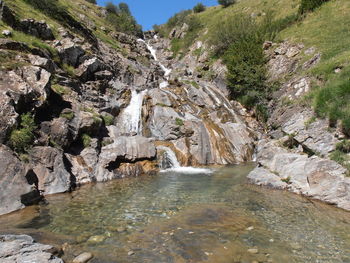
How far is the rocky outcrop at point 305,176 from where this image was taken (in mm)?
10203

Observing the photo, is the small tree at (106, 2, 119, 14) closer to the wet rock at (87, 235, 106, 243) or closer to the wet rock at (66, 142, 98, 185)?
the wet rock at (66, 142, 98, 185)

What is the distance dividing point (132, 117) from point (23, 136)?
12.9 metres

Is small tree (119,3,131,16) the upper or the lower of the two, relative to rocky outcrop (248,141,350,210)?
upper

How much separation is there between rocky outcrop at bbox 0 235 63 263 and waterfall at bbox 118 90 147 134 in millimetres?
17646

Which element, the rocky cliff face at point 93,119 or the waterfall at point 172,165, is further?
the waterfall at point 172,165

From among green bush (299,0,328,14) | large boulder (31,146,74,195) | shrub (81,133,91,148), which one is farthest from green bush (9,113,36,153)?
green bush (299,0,328,14)

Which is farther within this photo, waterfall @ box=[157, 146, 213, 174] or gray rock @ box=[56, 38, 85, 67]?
gray rock @ box=[56, 38, 85, 67]

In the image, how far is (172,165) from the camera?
19594mm

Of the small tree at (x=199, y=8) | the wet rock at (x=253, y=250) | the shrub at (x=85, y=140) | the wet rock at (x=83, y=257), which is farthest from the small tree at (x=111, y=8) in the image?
the wet rock at (x=253, y=250)

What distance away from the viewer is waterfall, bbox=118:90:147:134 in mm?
24266

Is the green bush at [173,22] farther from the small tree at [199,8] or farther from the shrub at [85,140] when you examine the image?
the shrub at [85,140]

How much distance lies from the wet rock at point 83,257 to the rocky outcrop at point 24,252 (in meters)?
0.48

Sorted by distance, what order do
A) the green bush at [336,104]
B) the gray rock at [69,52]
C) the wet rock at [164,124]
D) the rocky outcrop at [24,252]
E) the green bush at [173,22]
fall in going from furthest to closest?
the green bush at [173,22] < the gray rock at [69,52] < the wet rock at [164,124] < the green bush at [336,104] < the rocky outcrop at [24,252]

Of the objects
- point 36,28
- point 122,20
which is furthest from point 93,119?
point 122,20
